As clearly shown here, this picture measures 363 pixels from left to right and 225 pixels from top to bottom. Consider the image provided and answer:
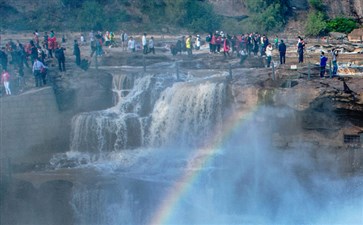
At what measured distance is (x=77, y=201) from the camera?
18.6 meters

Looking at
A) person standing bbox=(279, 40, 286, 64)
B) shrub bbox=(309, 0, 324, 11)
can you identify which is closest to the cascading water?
person standing bbox=(279, 40, 286, 64)

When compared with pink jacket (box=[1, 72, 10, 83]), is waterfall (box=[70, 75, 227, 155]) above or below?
below

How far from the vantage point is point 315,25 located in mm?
36094

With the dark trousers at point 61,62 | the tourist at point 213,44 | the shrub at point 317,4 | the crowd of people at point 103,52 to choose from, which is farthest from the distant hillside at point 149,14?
the dark trousers at point 61,62

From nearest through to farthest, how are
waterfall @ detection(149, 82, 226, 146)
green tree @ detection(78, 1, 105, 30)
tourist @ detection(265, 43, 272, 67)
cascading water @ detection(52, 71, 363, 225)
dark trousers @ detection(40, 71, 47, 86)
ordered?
cascading water @ detection(52, 71, 363, 225) < waterfall @ detection(149, 82, 226, 146) < dark trousers @ detection(40, 71, 47, 86) < tourist @ detection(265, 43, 272, 67) < green tree @ detection(78, 1, 105, 30)

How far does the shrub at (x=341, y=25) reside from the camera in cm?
3594

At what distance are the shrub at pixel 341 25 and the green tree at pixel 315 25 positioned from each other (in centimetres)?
41

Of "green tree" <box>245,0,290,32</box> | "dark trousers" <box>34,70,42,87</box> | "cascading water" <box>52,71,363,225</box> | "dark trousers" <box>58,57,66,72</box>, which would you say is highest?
"green tree" <box>245,0,290,32</box>

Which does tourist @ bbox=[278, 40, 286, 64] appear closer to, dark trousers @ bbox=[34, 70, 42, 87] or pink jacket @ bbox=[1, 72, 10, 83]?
dark trousers @ bbox=[34, 70, 42, 87]

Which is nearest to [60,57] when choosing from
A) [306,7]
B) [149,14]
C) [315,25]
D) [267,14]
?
[149,14]

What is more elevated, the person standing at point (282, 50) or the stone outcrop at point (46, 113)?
the person standing at point (282, 50)

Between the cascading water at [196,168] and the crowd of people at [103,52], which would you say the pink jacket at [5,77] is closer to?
the crowd of people at [103,52]

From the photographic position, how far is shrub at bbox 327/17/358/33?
3594cm

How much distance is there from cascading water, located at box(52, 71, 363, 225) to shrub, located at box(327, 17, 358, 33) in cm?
1644
